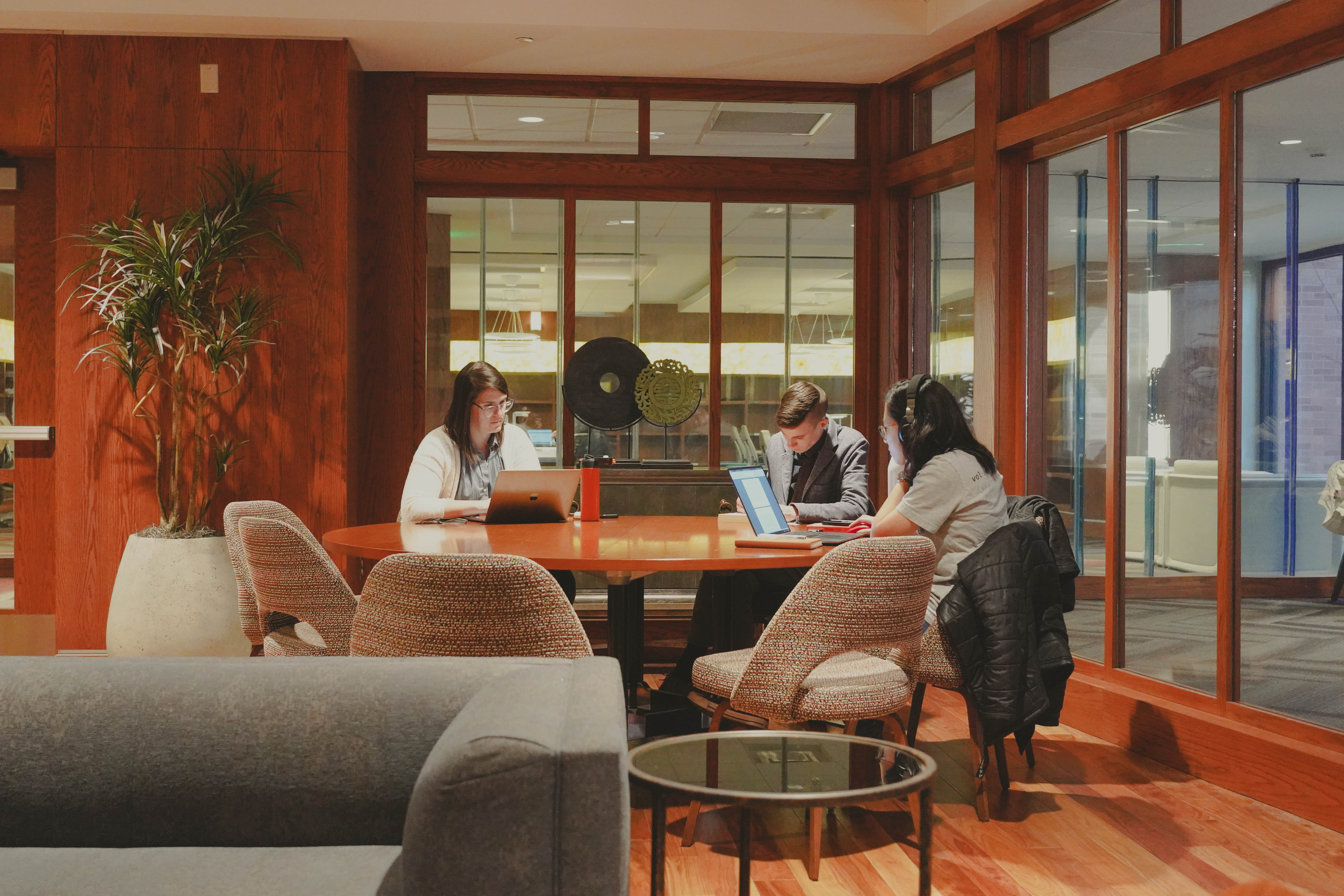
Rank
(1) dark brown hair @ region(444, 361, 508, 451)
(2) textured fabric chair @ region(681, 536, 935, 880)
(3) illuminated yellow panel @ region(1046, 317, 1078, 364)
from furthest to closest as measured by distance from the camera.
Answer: (3) illuminated yellow panel @ region(1046, 317, 1078, 364) < (1) dark brown hair @ region(444, 361, 508, 451) < (2) textured fabric chair @ region(681, 536, 935, 880)

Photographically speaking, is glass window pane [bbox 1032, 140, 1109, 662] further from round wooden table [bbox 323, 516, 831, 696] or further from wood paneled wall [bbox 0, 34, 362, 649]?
wood paneled wall [bbox 0, 34, 362, 649]

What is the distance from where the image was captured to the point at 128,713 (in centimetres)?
167

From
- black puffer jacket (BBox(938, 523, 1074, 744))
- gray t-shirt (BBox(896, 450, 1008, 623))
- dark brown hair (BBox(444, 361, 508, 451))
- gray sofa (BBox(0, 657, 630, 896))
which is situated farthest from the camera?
dark brown hair (BBox(444, 361, 508, 451))

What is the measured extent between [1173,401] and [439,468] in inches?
107

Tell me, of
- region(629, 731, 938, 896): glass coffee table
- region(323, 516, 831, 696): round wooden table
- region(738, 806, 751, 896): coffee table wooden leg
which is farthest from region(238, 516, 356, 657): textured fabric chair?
region(738, 806, 751, 896): coffee table wooden leg

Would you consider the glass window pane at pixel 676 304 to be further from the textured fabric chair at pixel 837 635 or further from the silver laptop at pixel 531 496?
the textured fabric chair at pixel 837 635

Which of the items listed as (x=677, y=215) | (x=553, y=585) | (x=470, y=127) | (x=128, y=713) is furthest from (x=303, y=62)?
(x=128, y=713)

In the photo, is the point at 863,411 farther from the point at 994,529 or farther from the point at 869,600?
the point at 869,600

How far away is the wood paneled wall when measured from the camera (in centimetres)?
498

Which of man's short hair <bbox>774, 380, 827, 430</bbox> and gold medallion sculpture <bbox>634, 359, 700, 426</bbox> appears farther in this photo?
gold medallion sculpture <bbox>634, 359, 700, 426</bbox>

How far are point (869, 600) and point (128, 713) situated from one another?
1590 millimetres

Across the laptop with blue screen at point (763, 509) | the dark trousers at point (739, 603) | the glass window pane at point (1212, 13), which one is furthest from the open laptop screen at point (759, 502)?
the glass window pane at point (1212, 13)

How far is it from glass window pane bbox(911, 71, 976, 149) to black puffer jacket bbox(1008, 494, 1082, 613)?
7.42 feet

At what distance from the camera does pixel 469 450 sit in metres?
4.19
